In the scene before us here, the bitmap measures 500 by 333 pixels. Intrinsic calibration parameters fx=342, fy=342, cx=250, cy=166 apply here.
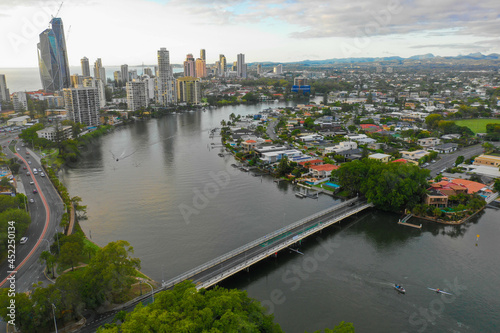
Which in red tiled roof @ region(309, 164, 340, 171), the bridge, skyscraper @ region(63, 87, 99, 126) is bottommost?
the bridge

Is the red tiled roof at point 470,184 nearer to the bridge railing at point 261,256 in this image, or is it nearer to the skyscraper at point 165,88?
the bridge railing at point 261,256

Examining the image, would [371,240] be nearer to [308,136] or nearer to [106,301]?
[106,301]

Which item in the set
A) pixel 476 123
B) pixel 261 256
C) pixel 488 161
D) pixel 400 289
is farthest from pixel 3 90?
pixel 476 123

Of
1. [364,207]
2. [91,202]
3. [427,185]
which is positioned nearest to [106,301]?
[91,202]

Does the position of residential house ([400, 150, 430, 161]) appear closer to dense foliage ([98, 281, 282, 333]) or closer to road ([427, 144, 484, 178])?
road ([427, 144, 484, 178])

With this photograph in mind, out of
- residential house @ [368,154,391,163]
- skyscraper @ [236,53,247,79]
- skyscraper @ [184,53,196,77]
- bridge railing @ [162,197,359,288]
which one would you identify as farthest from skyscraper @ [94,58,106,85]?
bridge railing @ [162,197,359,288]

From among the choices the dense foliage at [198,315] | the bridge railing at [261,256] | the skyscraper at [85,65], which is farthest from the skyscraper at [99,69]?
the dense foliage at [198,315]
